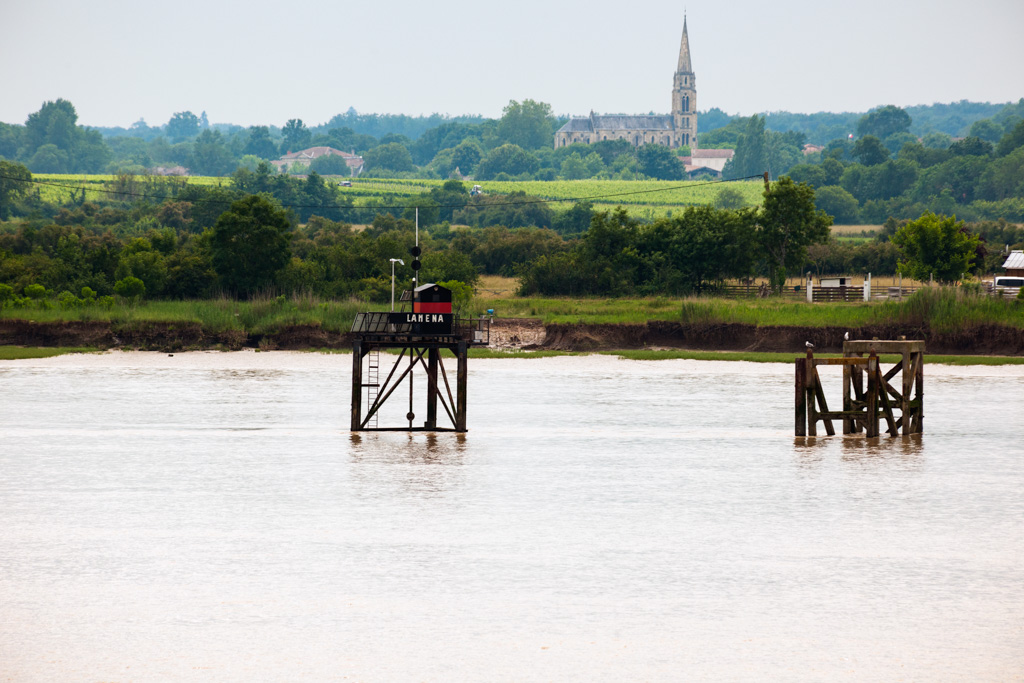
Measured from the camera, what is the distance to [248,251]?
7444cm

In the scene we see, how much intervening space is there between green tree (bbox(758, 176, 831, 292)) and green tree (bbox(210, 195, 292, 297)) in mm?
33255

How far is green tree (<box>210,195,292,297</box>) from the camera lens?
244 feet

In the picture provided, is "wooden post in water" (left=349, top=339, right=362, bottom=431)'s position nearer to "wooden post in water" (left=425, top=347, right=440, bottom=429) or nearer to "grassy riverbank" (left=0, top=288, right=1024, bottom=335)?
"wooden post in water" (left=425, top=347, right=440, bottom=429)

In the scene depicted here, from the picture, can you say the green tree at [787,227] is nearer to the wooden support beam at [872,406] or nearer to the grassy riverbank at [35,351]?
the wooden support beam at [872,406]

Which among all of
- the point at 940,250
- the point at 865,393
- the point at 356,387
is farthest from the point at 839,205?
the point at 356,387

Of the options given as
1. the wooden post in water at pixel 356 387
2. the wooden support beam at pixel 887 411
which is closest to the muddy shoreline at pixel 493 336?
the wooden support beam at pixel 887 411

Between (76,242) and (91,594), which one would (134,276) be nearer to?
(76,242)

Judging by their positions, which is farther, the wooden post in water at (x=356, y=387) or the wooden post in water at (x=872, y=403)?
the wooden post in water at (x=872, y=403)

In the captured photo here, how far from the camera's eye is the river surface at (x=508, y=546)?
1725cm

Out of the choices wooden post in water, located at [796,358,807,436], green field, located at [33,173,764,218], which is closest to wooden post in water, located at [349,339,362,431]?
wooden post in water, located at [796,358,807,436]

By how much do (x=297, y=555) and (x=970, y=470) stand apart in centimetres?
2008

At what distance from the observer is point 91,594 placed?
20.1 m

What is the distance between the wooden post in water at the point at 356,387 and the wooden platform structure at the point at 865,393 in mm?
14061

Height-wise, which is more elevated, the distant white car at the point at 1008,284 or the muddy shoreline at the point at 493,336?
the distant white car at the point at 1008,284
